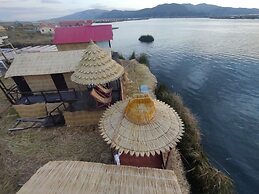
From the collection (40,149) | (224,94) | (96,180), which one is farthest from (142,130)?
(224,94)

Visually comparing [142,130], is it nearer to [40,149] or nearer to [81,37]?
[40,149]

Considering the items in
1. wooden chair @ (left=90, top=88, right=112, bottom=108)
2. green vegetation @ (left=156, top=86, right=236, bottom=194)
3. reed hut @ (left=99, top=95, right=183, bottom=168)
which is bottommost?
green vegetation @ (left=156, top=86, right=236, bottom=194)

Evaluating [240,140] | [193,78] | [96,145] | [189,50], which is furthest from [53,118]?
[189,50]

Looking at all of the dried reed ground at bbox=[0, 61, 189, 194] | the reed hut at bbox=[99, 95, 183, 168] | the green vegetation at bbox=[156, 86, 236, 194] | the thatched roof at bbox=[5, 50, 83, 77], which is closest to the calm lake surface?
the green vegetation at bbox=[156, 86, 236, 194]

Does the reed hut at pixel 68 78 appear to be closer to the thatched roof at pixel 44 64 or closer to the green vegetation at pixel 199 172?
the thatched roof at pixel 44 64

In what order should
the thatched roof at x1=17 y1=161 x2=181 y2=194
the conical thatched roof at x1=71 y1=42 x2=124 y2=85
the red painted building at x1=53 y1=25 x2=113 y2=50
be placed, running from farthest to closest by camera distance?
the red painted building at x1=53 y1=25 x2=113 y2=50, the conical thatched roof at x1=71 y1=42 x2=124 y2=85, the thatched roof at x1=17 y1=161 x2=181 y2=194

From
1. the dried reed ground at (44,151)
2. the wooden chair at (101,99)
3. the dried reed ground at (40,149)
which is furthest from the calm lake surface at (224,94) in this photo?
the dried reed ground at (40,149)

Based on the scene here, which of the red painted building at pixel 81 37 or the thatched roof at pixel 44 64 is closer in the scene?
the thatched roof at pixel 44 64

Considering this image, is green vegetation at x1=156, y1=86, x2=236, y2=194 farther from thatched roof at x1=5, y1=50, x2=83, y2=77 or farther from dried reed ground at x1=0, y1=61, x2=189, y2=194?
thatched roof at x1=5, y1=50, x2=83, y2=77
